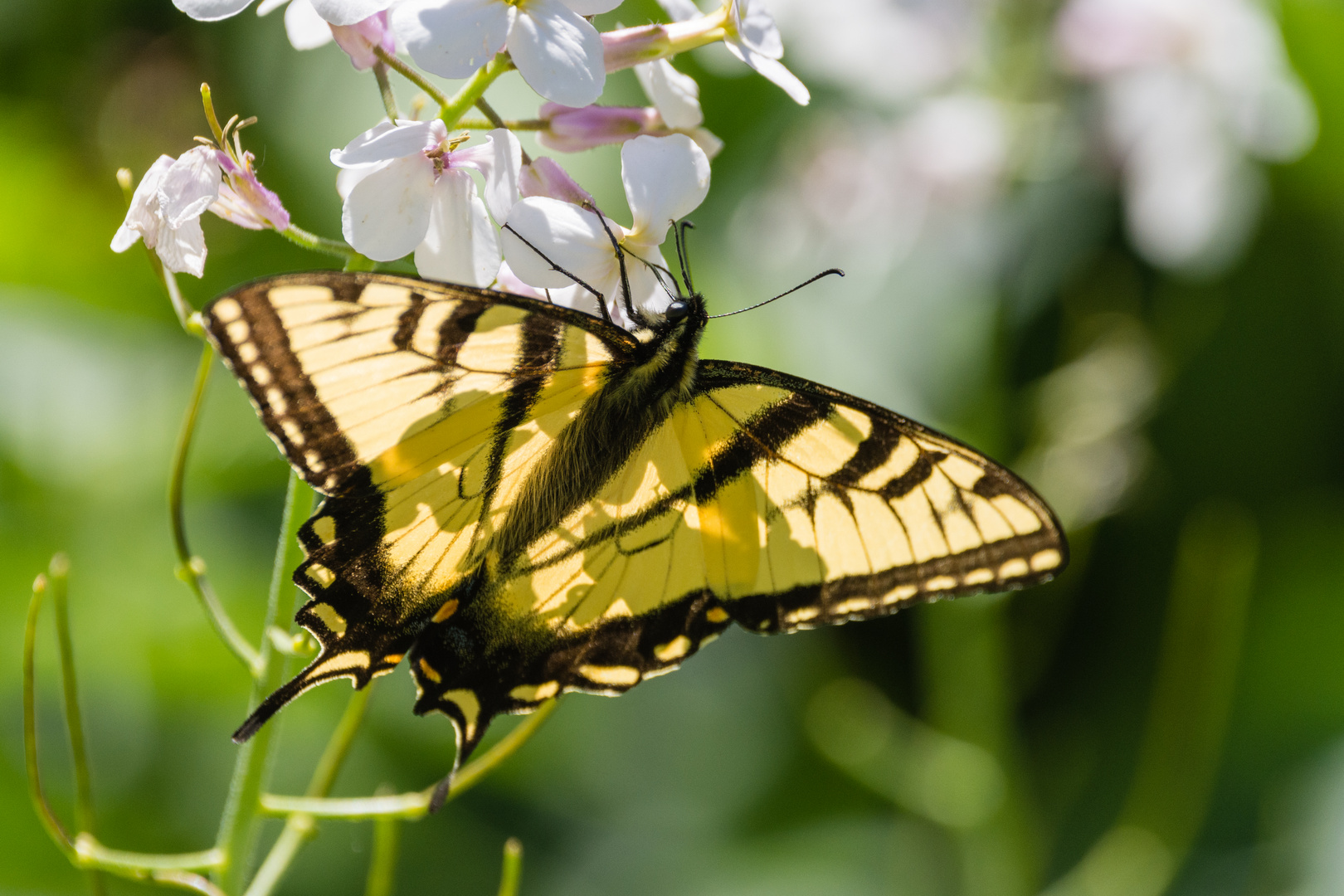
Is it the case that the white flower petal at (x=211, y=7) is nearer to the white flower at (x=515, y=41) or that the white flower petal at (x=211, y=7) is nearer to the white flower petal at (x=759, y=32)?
the white flower at (x=515, y=41)

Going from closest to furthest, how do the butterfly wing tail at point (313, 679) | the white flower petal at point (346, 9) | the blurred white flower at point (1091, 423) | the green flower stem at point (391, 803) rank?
1. the white flower petal at point (346, 9)
2. the butterfly wing tail at point (313, 679)
3. the green flower stem at point (391, 803)
4. the blurred white flower at point (1091, 423)

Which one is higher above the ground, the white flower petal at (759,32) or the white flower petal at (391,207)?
the white flower petal at (759,32)

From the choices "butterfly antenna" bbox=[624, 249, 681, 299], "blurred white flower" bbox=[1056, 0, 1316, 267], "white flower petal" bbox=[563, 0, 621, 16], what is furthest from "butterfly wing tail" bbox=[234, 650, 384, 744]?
"blurred white flower" bbox=[1056, 0, 1316, 267]

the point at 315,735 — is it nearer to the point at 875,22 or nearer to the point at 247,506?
the point at 247,506

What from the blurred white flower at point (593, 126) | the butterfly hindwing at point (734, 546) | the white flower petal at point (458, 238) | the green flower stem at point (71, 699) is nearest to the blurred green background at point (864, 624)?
the butterfly hindwing at point (734, 546)

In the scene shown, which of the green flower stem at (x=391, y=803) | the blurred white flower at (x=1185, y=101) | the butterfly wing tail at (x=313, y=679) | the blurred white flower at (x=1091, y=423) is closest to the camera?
the butterfly wing tail at (x=313, y=679)

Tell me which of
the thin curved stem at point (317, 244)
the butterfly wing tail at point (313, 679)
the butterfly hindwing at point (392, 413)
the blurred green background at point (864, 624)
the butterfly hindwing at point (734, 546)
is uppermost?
the thin curved stem at point (317, 244)

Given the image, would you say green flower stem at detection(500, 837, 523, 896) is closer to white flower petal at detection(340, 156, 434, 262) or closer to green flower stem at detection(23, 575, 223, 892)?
green flower stem at detection(23, 575, 223, 892)

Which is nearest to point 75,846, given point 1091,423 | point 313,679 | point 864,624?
point 313,679

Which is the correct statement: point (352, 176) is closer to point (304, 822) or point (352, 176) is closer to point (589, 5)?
point (589, 5)
